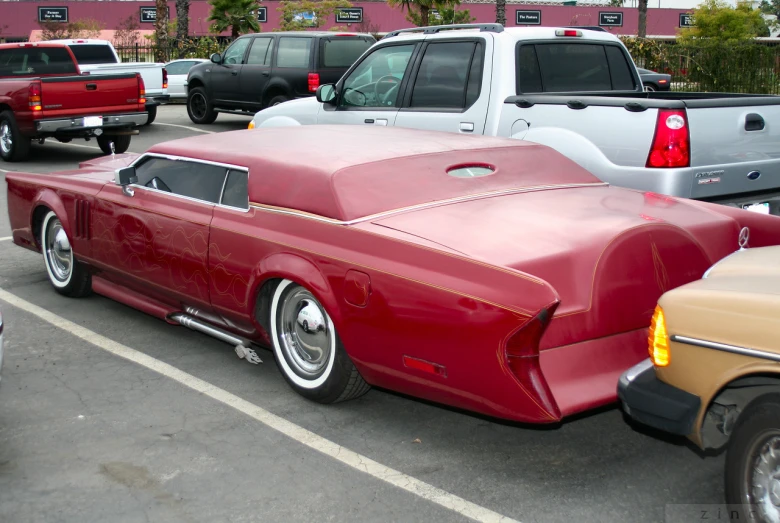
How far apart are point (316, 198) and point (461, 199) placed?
81cm

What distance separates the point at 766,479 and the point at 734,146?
3631 mm

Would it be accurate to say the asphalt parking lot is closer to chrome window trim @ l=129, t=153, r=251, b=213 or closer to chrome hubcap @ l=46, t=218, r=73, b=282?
chrome window trim @ l=129, t=153, r=251, b=213

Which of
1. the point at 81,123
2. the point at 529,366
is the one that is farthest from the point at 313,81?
the point at 529,366

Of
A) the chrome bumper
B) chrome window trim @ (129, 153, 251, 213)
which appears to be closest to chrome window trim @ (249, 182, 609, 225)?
chrome window trim @ (129, 153, 251, 213)

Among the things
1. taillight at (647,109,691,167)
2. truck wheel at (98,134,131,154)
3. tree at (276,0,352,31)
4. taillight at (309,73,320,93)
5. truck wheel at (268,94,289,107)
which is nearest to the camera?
taillight at (647,109,691,167)

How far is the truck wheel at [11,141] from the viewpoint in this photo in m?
14.5

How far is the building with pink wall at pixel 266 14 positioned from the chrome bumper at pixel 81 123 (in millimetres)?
44246

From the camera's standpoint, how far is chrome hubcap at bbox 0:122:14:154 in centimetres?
1470

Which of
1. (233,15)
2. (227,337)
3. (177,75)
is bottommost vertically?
(227,337)

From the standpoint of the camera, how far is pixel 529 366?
393 centimetres

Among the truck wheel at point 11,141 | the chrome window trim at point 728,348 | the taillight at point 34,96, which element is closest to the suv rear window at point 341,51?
the taillight at point 34,96

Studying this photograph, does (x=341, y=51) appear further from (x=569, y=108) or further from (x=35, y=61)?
(x=569, y=108)

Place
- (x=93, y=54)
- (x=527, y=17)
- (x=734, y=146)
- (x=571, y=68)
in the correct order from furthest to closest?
(x=527, y=17) < (x=93, y=54) < (x=571, y=68) < (x=734, y=146)

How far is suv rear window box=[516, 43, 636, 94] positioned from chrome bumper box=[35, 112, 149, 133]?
8942mm
